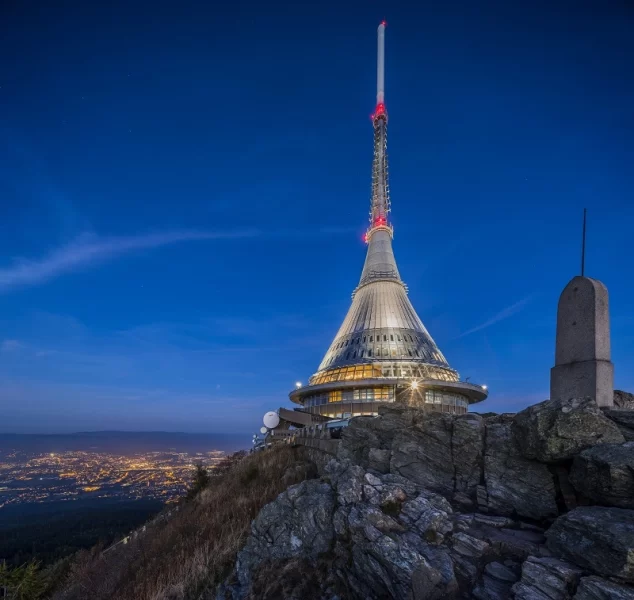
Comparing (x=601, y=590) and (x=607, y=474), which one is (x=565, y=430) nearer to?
(x=607, y=474)

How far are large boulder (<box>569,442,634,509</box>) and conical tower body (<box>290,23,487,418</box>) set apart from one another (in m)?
22.7

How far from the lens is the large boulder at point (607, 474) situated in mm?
4852

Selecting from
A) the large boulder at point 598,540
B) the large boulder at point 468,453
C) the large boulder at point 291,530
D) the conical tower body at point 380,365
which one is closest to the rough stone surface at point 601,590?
the large boulder at point 598,540

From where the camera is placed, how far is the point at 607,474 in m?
4.98

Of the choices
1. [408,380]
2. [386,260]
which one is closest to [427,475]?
[408,380]

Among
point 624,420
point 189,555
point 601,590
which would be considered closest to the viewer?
point 601,590

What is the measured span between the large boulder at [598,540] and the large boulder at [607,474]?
23cm

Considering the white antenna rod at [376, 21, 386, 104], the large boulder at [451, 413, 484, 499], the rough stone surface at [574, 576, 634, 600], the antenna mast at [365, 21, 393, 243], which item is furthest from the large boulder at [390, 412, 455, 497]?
the white antenna rod at [376, 21, 386, 104]

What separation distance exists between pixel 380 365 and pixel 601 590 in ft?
103

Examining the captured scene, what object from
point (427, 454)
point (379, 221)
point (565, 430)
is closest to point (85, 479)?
point (379, 221)

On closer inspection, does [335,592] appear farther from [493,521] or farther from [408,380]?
[408,380]

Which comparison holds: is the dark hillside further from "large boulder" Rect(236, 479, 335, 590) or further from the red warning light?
the red warning light

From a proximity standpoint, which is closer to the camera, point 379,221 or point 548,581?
point 548,581

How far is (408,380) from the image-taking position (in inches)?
1249
